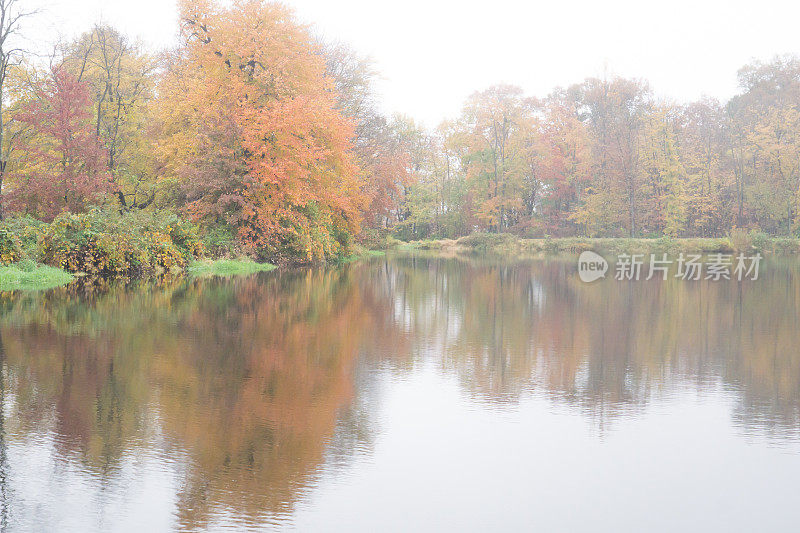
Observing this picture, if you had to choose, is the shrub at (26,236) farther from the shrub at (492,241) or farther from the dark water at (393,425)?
the shrub at (492,241)

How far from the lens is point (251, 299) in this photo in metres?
15.6

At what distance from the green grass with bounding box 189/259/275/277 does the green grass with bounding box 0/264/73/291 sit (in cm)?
571

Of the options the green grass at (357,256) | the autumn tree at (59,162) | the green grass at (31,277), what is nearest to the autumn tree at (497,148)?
the green grass at (357,256)

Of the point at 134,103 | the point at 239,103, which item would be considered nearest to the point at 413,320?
the point at 239,103

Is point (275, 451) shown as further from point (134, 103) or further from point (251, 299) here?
point (134, 103)

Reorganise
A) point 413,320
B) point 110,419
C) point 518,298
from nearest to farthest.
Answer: point 110,419 → point 413,320 → point 518,298

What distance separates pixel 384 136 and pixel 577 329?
38095 mm

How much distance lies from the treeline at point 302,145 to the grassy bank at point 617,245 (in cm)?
409

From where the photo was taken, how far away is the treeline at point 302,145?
26500 mm

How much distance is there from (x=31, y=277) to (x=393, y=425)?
1429 centimetres

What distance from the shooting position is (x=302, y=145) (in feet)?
89.1

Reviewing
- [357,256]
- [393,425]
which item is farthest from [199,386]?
[357,256]

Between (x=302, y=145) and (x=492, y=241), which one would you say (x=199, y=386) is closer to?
(x=302, y=145)

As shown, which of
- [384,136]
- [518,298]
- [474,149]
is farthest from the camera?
[474,149]
